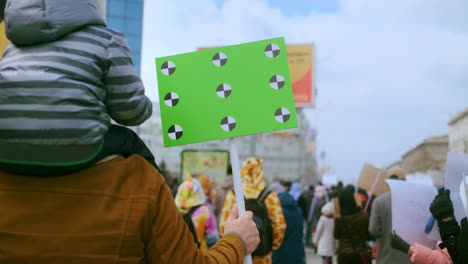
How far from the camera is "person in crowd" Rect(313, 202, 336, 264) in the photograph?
954 centimetres

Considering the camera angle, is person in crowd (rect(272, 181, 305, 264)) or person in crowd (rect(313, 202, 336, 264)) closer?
person in crowd (rect(272, 181, 305, 264))

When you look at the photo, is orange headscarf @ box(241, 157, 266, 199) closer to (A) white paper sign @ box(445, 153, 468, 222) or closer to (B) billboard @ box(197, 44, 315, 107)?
(A) white paper sign @ box(445, 153, 468, 222)

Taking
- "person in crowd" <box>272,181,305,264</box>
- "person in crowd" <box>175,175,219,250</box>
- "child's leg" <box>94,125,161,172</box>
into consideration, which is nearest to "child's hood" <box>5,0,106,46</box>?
"child's leg" <box>94,125,161,172</box>

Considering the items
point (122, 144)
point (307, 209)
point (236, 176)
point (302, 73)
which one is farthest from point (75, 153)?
point (302, 73)

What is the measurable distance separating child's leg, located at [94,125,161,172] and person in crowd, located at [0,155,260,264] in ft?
0.08

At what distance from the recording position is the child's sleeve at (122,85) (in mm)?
1733

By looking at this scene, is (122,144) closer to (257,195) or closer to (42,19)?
(42,19)

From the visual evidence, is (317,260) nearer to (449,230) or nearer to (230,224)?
(449,230)

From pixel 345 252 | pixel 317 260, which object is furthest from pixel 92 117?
pixel 317 260

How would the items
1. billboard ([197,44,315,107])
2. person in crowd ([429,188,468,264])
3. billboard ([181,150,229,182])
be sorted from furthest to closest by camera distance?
billboard ([197,44,315,107]), billboard ([181,150,229,182]), person in crowd ([429,188,468,264])

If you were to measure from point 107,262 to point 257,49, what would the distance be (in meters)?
1.44

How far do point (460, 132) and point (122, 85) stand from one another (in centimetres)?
300

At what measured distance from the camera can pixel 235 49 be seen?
2711mm

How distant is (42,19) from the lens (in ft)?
5.42
